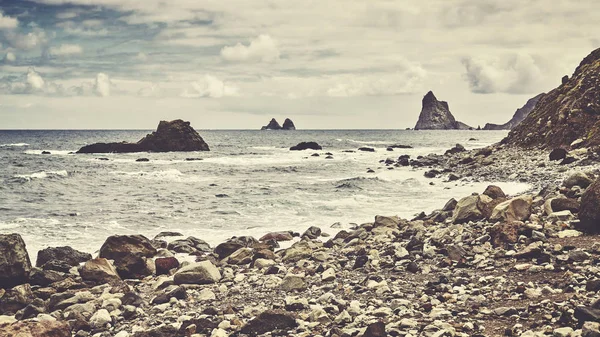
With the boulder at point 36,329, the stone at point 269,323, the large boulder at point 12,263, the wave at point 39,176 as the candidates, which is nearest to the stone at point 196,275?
the boulder at point 36,329

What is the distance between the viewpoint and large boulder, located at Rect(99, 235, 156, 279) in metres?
14.3

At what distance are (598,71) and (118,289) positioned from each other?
4065 centimetres

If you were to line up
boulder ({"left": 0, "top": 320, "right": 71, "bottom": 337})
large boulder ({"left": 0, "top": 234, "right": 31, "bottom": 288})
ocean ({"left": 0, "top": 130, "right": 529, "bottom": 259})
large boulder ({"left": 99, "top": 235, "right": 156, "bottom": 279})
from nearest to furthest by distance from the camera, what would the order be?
boulder ({"left": 0, "top": 320, "right": 71, "bottom": 337}) → large boulder ({"left": 0, "top": 234, "right": 31, "bottom": 288}) → large boulder ({"left": 99, "top": 235, "right": 156, "bottom": 279}) → ocean ({"left": 0, "top": 130, "right": 529, "bottom": 259})

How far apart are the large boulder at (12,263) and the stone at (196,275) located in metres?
4.51

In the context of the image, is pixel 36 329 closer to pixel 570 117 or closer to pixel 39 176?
pixel 570 117

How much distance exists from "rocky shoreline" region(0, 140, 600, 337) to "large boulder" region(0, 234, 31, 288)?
0.03 metres

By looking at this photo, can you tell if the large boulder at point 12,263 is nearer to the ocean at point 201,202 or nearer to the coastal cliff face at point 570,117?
the ocean at point 201,202

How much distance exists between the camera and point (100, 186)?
38000 millimetres

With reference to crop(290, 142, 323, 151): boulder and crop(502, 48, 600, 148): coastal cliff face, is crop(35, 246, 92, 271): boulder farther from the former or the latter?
crop(290, 142, 323, 151): boulder

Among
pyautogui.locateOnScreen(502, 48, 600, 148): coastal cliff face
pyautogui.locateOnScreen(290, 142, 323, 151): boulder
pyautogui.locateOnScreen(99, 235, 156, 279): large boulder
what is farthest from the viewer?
pyautogui.locateOnScreen(290, 142, 323, 151): boulder

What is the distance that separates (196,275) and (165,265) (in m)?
2.68

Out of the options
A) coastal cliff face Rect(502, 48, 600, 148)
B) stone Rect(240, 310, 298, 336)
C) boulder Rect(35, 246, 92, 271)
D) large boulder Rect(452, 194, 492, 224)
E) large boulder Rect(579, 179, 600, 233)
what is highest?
coastal cliff face Rect(502, 48, 600, 148)

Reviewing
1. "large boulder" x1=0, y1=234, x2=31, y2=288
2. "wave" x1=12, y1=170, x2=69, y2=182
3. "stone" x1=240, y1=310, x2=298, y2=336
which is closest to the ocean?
"wave" x1=12, y1=170, x2=69, y2=182

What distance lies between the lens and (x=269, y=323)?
8.66 metres
